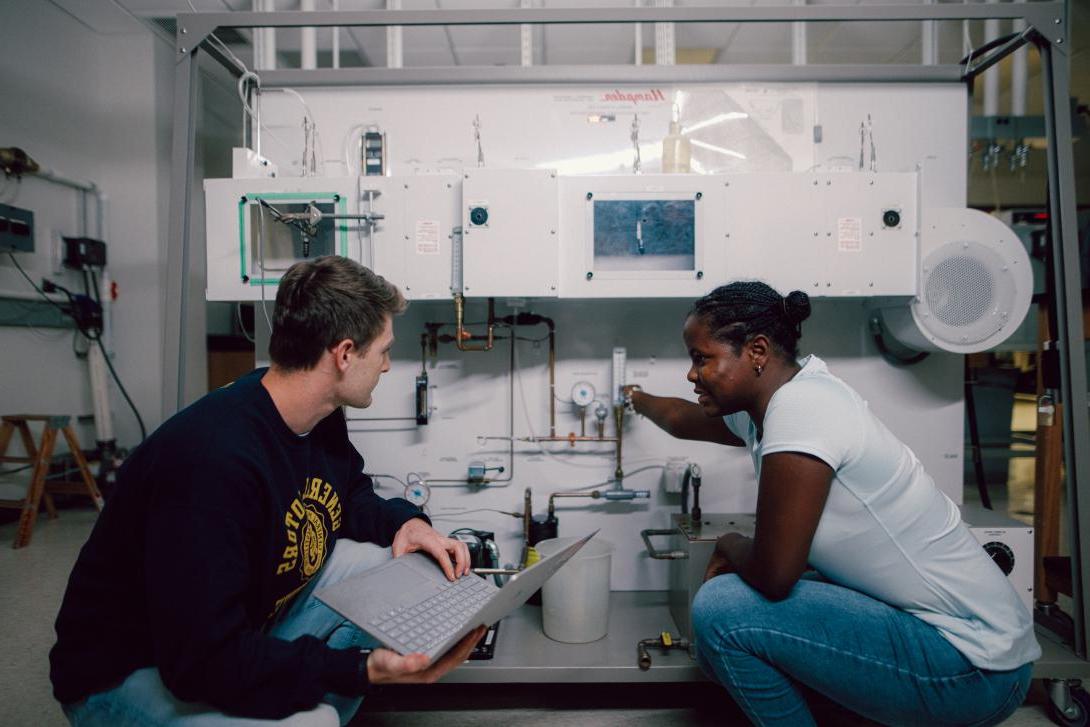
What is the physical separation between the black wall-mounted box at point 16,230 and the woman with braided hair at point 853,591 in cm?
397

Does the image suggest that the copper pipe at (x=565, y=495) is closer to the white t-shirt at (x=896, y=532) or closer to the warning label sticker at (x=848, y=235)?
the white t-shirt at (x=896, y=532)

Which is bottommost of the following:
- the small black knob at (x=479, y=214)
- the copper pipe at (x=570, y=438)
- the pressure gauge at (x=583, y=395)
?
the copper pipe at (x=570, y=438)

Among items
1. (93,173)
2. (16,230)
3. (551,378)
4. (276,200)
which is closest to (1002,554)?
(551,378)

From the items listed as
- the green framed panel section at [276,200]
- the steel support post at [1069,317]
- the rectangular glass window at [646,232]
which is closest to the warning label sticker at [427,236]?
the green framed panel section at [276,200]

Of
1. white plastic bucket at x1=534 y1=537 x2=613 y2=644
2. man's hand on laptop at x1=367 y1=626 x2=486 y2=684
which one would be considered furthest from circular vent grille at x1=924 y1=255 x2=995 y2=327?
man's hand on laptop at x1=367 y1=626 x2=486 y2=684

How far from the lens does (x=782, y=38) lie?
13.7 ft

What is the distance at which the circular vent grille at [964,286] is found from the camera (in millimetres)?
2002

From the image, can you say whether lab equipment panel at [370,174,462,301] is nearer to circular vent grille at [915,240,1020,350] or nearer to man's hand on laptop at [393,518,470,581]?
man's hand on laptop at [393,518,470,581]

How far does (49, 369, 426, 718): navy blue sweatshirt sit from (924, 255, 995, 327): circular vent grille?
6.64 ft

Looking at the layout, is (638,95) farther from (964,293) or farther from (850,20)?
(964,293)

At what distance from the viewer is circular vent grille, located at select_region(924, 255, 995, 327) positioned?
200 centimetres

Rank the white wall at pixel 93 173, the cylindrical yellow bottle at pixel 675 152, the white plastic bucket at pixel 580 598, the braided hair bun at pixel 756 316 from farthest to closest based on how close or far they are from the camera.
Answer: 1. the white wall at pixel 93 173
2. the cylindrical yellow bottle at pixel 675 152
3. the white plastic bucket at pixel 580 598
4. the braided hair bun at pixel 756 316

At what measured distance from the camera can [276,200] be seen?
1983mm

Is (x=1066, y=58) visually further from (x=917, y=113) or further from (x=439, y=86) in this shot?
(x=439, y=86)
